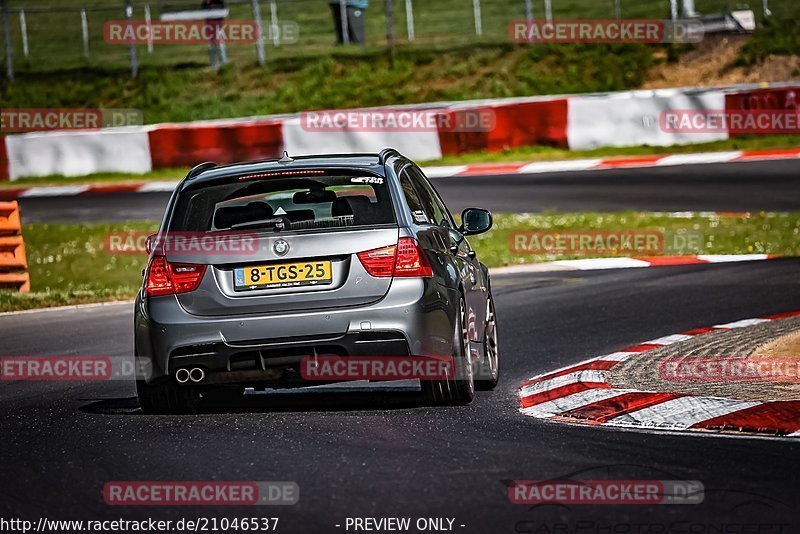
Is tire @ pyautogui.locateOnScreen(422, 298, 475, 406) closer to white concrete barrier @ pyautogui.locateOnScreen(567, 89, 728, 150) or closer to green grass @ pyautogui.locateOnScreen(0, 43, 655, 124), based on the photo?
white concrete barrier @ pyautogui.locateOnScreen(567, 89, 728, 150)

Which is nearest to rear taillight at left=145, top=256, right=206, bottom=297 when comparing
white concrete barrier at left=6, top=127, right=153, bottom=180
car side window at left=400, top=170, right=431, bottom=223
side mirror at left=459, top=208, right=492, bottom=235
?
car side window at left=400, top=170, right=431, bottom=223

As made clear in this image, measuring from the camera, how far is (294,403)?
8.78 m

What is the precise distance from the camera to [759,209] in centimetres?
2006

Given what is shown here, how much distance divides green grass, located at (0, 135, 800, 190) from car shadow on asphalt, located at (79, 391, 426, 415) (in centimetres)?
1793

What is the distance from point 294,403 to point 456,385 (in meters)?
1.06

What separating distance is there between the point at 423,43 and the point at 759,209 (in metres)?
17.1

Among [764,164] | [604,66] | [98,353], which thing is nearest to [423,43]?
[604,66]

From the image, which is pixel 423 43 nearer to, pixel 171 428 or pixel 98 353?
pixel 98 353

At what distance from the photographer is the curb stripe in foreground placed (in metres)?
7.26

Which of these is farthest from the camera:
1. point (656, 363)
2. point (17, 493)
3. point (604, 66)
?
point (604, 66)

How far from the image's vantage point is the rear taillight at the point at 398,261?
8000 millimetres

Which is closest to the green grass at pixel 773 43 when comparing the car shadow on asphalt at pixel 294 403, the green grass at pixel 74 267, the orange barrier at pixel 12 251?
the green grass at pixel 74 267

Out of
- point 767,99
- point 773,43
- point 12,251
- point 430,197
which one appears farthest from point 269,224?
point 773,43

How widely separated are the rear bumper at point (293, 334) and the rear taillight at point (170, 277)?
0.07 meters
